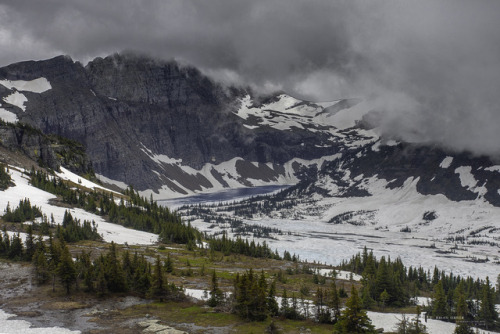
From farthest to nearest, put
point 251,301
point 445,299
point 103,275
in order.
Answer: point 445,299, point 103,275, point 251,301

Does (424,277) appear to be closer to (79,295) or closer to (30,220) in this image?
(79,295)

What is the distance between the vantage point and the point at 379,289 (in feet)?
277

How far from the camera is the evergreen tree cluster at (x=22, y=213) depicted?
117 meters

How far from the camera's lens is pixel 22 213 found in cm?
11881

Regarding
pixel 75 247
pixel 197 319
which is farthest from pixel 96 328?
pixel 75 247

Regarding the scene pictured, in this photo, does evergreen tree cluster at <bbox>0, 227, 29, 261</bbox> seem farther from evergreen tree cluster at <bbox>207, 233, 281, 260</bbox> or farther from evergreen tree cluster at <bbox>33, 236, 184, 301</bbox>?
evergreen tree cluster at <bbox>207, 233, 281, 260</bbox>

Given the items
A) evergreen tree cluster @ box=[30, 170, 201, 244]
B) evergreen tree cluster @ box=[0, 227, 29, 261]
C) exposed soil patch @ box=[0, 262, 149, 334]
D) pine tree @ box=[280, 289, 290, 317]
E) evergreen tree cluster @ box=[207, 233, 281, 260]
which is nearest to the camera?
exposed soil patch @ box=[0, 262, 149, 334]

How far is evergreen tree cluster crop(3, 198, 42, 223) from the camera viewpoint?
383 feet

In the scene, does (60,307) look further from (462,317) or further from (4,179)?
(4,179)

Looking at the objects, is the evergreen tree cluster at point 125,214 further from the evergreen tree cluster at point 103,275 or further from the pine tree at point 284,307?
the pine tree at point 284,307

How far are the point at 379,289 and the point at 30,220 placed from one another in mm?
98462

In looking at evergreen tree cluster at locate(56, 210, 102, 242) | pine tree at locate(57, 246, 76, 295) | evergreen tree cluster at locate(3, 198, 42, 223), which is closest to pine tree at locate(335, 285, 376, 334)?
pine tree at locate(57, 246, 76, 295)

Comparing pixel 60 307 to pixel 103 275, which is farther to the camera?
pixel 103 275

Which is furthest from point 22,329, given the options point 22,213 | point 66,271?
point 22,213
